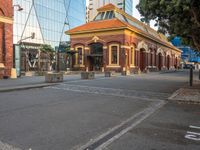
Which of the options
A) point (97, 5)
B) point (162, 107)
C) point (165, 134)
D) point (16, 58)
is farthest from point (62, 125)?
point (97, 5)

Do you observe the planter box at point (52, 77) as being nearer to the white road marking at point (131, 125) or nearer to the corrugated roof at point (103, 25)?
the white road marking at point (131, 125)

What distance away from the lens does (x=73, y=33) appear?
4103 centimetres

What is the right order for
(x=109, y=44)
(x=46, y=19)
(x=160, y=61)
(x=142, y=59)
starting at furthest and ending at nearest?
1. (x=46, y=19)
2. (x=160, y=61)
3. (x=142, y=59)
4. (x=109, y=44)

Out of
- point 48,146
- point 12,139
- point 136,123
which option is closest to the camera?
point 48,146

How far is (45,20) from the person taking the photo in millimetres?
67375

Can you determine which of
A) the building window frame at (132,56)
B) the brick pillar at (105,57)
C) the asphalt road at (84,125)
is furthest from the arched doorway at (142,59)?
the asphalt road at (84,125)

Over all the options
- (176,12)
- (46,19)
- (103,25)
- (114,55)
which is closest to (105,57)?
(114,55)

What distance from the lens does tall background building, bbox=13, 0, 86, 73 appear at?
5862cm

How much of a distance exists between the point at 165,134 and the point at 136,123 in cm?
124

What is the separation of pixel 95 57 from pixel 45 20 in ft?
109

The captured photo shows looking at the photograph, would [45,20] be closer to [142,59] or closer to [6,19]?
[142,59]

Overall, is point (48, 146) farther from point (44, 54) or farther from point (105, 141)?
point (44, 54)

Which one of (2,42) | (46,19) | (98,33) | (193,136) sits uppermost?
(46,19)

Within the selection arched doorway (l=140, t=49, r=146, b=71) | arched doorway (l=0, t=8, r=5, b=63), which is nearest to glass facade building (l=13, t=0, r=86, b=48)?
arched doorway (l=140, t=49, r=146, b=71)
